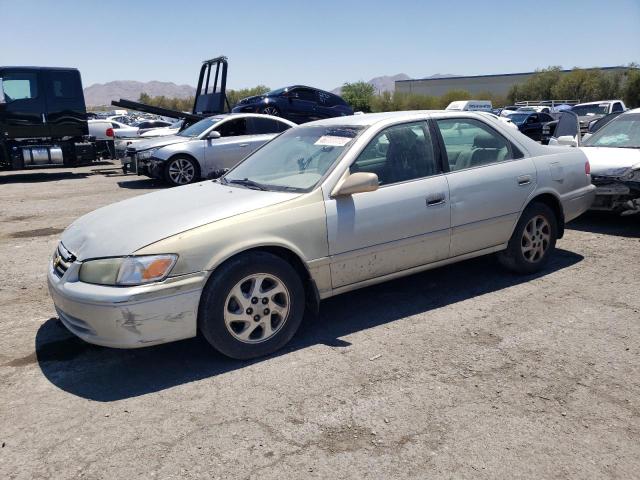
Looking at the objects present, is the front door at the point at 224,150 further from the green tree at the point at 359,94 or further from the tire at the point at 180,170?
the green tree at the point at 359,94

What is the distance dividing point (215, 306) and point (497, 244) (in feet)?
8.77

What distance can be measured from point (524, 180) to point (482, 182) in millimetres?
522

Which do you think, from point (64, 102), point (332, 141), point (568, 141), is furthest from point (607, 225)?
point (64, 102)

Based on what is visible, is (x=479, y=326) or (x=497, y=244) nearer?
(x=479, y=326)

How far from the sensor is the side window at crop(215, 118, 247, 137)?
1208cm

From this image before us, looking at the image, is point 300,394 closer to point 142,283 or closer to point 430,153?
point 142,283

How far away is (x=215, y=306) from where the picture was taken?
3.51m

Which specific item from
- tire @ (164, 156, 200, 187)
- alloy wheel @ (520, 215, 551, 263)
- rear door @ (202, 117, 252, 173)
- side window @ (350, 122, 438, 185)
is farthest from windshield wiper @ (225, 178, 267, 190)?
tire @ (164, 156, 200, 187)

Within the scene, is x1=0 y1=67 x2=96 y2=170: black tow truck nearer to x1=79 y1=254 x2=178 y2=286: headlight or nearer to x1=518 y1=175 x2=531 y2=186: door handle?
x1=79 y1=254 x2=178 y2=286: headlight

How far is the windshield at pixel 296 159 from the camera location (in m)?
4.24

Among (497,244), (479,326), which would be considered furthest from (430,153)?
(479,326)

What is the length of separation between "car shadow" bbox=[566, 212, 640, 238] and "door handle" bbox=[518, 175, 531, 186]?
2.47m

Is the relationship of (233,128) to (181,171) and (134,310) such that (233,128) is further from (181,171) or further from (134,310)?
(134,310)

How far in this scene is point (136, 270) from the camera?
338 cm
